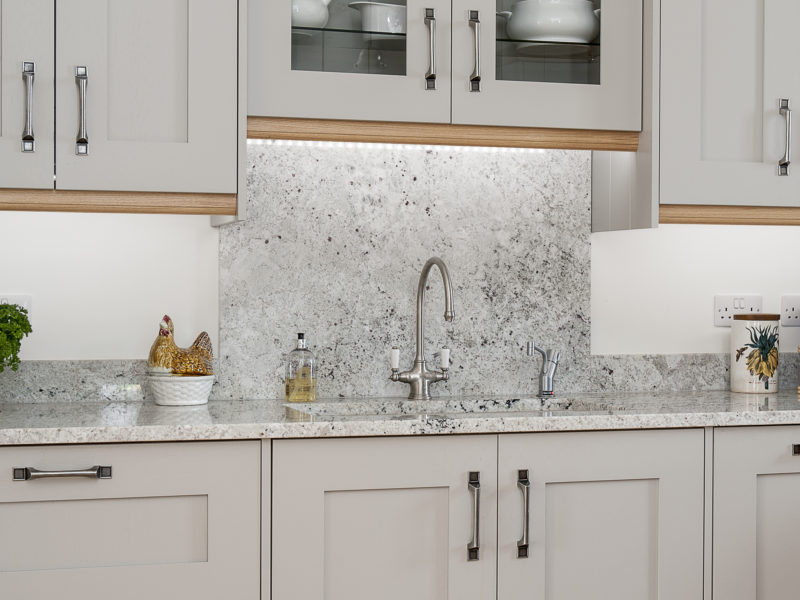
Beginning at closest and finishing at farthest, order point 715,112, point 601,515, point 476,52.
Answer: point 601,515 → point 476,52 → point 715,112

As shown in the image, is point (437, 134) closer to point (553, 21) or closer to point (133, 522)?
point (553, 21)

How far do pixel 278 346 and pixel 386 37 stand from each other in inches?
33.2

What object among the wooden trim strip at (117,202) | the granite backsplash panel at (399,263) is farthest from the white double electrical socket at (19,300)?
the granite backsplash panel at (399,263)

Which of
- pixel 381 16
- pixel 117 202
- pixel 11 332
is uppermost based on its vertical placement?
pixel 381 16

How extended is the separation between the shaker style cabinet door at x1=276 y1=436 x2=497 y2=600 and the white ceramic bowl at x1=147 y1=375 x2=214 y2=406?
0.38m

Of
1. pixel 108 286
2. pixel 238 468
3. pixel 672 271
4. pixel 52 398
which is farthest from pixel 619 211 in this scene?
pixel 52 398

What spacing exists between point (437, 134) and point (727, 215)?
2.58ft

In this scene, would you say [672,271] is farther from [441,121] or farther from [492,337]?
[441,121]

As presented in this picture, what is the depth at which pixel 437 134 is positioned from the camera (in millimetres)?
2176

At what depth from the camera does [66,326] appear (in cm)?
230

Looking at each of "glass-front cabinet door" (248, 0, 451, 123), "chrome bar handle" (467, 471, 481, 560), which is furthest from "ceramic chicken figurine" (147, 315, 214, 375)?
"chrome bar handle" (467, 471, 481, 560)

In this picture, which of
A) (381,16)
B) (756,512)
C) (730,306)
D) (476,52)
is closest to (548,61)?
(476,52)

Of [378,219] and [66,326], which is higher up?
[378,219]

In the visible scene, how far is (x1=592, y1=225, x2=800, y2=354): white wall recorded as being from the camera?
2572 mm
